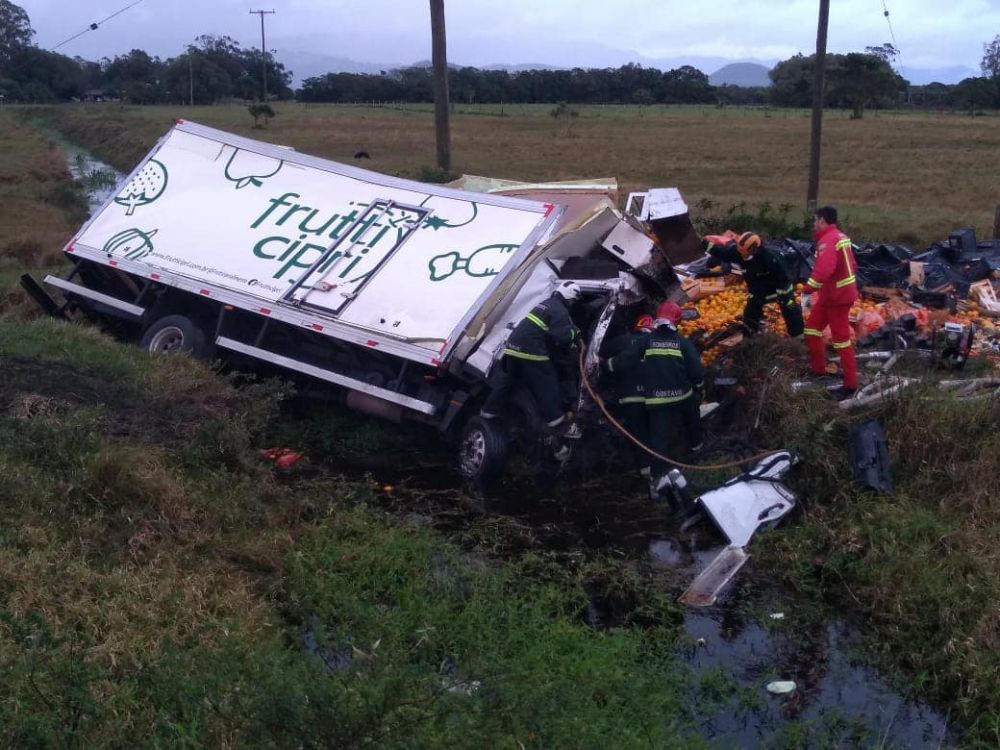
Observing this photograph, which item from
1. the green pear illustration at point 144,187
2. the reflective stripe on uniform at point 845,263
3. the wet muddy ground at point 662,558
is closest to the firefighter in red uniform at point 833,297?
the reflective stripe on uniform at point 845,263

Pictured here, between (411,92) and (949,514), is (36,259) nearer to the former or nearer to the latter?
(949,514)

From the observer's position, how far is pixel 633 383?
905cm

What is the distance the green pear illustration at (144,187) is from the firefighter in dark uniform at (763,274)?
6196mm

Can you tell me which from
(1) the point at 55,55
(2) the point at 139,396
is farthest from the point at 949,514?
(1) the point at 55,55

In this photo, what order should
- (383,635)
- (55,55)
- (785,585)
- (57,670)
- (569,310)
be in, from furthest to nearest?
(55,55) → (569,310) → (785,585) → (383,635) → (57,670)

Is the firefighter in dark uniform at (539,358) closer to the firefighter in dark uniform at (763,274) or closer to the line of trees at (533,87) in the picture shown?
the firefighter in dark uniform at (763,274)

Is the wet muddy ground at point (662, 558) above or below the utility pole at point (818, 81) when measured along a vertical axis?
below

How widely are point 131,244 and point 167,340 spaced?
3.81ft

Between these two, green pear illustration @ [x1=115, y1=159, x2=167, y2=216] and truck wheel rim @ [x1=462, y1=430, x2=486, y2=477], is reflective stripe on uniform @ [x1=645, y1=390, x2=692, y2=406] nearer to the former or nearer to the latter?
truck wheel rim @ [x1=462, y1=430, x2=486, y2=477]

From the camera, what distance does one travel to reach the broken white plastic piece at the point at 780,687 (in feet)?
19.4

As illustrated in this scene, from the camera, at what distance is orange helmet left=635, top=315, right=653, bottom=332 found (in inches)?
367

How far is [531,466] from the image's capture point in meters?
9.46

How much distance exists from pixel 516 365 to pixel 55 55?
302 feet

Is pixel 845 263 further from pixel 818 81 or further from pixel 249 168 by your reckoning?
pixel 818 81
